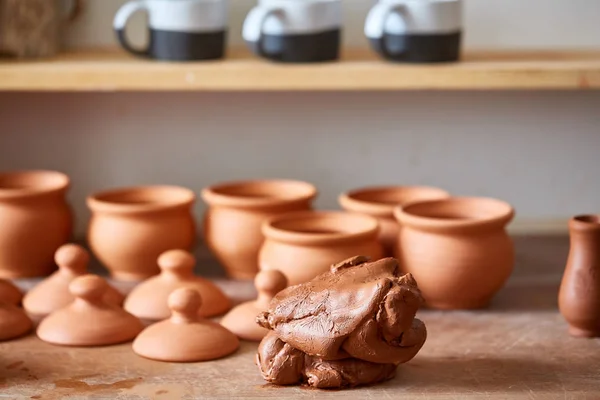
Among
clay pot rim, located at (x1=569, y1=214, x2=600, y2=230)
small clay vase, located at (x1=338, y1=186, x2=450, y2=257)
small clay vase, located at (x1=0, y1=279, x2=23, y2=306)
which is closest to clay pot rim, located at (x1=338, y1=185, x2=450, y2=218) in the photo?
small clay vase, located at (x1=338, y1=186, x2=450, y2=257)

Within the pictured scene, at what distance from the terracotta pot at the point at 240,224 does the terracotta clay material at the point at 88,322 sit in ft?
0.84

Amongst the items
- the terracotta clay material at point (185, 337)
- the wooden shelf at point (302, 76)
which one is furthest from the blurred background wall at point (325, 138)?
the terracotta clay material at point (185, 337)

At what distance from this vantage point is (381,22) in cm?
146

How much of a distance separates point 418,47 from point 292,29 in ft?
0.60

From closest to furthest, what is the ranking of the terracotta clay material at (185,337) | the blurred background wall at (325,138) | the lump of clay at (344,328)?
the lump of clay at (344,328), the terracotta clay material at (185,337), the blurred background wall at (325,138)

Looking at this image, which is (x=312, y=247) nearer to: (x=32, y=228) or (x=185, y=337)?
(x=185, y=337)

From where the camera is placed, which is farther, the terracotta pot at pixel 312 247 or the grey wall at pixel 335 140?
the grey wall at pixel 335 140

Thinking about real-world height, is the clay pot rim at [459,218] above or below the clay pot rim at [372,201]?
above

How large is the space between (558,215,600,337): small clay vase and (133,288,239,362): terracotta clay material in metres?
0.41

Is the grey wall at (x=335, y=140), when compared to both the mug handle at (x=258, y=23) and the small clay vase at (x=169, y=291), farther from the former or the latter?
the small clay vase at (x=169, y=291)

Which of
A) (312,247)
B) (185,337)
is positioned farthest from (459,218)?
(185,337)

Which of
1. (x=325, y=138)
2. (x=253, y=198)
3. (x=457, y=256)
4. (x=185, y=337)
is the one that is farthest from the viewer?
(x=325, y=138)

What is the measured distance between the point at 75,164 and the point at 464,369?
881mm

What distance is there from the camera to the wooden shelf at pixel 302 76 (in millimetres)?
1446
